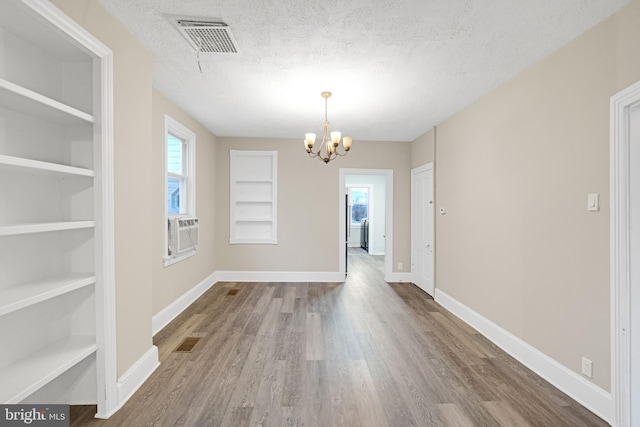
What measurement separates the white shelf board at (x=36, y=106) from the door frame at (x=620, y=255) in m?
3.13

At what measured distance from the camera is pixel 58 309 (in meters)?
1.75

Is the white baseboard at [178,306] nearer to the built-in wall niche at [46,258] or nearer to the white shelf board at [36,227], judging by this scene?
the built-in wall niche at [46,258]

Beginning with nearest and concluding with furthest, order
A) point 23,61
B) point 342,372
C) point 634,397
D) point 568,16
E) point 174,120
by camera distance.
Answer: point 23,61
point 634,397
point 568,16
point 342,372
point 174,120

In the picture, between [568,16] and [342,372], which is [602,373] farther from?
[568,16]

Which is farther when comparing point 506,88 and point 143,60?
point 506,88

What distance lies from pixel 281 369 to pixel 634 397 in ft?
7.52

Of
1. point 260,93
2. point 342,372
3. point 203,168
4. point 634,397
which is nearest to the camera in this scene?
point 634,397

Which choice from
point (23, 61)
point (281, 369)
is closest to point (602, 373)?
point (281, 369)

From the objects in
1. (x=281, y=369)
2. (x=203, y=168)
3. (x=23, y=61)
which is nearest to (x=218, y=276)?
(x=203, y=168)

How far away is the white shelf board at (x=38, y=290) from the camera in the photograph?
128cm

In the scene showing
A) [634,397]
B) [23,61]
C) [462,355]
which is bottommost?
[462,355]

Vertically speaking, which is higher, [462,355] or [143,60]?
[143,60]

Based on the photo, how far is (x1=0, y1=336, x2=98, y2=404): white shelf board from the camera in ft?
4.27

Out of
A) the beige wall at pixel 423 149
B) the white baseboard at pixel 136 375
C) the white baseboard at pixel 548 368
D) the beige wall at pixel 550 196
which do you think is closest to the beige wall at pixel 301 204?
the beige wall at pixel 423 149
